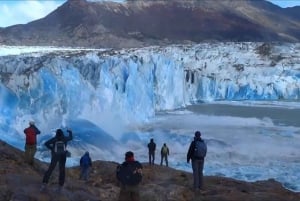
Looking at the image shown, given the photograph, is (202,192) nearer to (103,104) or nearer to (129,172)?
(129,172)

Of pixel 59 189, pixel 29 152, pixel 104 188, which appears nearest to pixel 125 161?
pixel 59 189

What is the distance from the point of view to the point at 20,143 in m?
20.3

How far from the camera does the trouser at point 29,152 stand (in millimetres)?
9799

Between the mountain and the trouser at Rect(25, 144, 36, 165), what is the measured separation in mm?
80217

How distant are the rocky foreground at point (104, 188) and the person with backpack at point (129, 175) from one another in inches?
60.6

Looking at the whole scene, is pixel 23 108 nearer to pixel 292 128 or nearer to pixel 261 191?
pixel 261 191

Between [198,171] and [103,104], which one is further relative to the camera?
[103,104]

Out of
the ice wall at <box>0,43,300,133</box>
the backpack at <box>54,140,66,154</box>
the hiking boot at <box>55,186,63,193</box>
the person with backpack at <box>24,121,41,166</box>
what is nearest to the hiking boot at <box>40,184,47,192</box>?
the hiking boot at <box>55,186,63,193</box>

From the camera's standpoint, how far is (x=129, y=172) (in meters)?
7.13

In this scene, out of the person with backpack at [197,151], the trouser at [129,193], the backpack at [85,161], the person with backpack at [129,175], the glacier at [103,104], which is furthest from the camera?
the glacier at [103,104]

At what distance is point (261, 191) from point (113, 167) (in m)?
4.14

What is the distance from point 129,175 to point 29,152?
3435mm

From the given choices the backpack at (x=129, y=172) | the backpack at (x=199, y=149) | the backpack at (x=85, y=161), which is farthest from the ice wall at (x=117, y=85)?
the backpack at (x=129, y=172)

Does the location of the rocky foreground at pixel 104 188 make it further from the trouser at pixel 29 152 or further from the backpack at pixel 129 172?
the backpack at pixel 129 172
